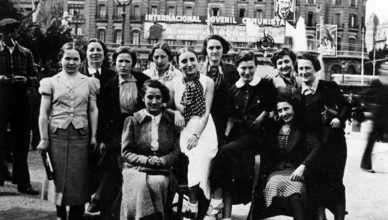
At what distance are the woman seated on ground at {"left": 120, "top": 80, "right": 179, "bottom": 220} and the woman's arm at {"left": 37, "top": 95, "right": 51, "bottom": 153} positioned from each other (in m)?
0.75

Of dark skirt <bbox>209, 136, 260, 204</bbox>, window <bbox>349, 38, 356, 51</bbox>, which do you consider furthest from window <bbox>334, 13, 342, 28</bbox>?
dark skirt <bbox>209, 136, 260, 204</bbox>

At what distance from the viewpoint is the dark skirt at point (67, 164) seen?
465cm

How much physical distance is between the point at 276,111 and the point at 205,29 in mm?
50801

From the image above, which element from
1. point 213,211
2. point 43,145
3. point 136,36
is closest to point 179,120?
point 213,211

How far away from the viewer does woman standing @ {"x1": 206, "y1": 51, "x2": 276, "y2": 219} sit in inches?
191

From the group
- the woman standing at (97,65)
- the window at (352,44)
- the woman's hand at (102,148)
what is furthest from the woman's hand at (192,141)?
the window at (352,44)

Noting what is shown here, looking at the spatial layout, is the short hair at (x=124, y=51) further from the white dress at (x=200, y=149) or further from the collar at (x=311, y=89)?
the collar at (x=311, y=89)

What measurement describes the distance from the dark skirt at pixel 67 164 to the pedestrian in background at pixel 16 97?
1837 millimetres

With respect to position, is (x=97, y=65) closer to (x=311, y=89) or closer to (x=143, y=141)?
(x=143, y=141)

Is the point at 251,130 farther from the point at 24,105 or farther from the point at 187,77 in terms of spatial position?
the point at 24,105

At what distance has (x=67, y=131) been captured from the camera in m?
4.69

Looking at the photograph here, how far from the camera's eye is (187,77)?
4.95 m

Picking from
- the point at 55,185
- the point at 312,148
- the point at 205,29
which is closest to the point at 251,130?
Result: the point at 312,148

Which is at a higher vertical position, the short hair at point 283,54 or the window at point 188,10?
the window at point 188,10
